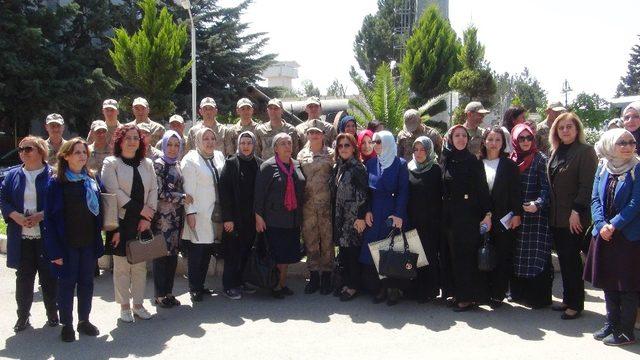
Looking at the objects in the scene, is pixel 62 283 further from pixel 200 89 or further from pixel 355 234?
pixel 200 89

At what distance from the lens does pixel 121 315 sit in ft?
18.5

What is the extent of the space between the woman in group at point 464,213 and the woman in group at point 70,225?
3.46 m

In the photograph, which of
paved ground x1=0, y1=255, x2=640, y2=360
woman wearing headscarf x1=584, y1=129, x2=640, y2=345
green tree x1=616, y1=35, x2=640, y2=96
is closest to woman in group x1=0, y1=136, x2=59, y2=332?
paved ground x1=0, y1=255, x2=640, y2=360

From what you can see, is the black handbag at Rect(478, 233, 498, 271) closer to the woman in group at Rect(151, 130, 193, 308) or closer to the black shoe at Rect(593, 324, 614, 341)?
the black shoe at Rect(593, 324, 614, 341)

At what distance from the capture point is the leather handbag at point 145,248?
538 cm

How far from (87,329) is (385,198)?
3.22 m

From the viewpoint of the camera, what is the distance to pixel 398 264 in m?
5.73

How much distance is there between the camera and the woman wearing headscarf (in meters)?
4.76

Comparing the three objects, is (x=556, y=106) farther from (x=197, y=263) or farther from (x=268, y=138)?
(x=197, y=263)

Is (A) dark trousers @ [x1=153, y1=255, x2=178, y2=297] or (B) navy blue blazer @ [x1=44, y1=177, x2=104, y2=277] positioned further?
(A) dark trousers @ [x1=153, y1=255, x2=178, y2=297]

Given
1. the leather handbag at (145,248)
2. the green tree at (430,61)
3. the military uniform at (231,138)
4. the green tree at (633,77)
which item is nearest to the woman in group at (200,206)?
the leather handbag at (145,248)

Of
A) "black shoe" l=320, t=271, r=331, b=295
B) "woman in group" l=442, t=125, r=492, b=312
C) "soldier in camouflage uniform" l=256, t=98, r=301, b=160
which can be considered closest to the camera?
"woman in group" l=442, t=125, r=492, b=312

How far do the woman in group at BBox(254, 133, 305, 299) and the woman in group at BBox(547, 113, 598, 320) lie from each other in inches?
106

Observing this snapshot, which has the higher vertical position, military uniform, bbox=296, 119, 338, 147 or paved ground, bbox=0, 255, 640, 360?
military uniform, bbox=296, 119, 338, 147
